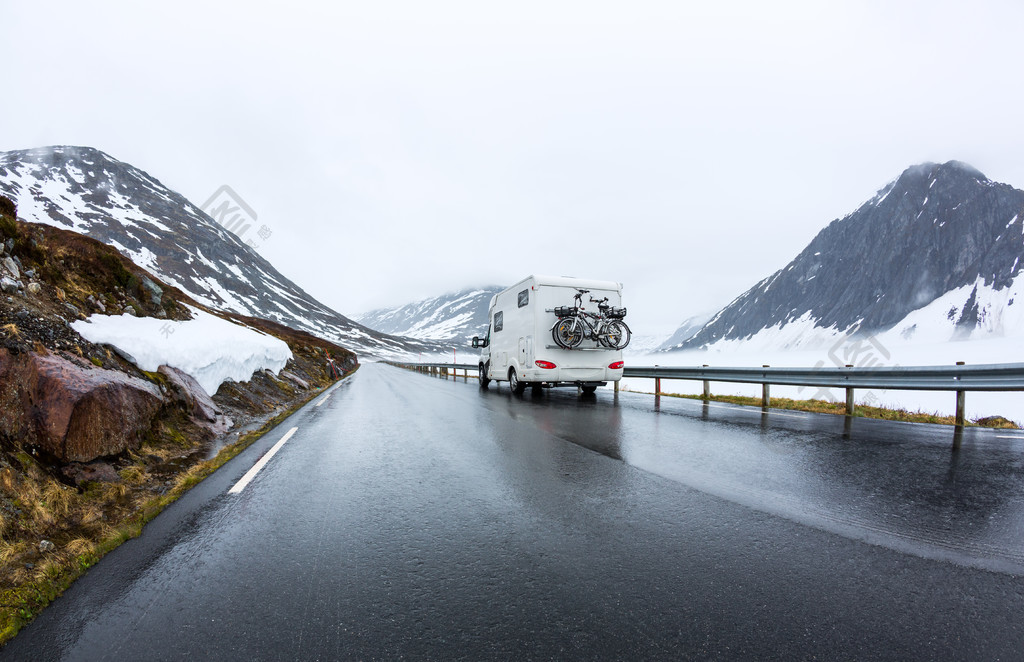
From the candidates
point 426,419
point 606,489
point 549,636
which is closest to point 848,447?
point 606,489

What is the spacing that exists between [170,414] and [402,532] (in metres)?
5.38

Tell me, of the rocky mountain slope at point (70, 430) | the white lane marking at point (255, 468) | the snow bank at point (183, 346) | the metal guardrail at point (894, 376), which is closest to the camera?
the rocky mountain slope at point (70, 430)

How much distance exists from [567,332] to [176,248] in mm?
188957

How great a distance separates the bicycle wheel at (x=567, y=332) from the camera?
1390 centimetres

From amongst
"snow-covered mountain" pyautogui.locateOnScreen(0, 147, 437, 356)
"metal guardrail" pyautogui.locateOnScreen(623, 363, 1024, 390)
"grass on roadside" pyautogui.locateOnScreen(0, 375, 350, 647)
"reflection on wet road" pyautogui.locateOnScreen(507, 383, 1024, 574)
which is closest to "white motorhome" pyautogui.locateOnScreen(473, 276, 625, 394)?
"metal guardrail" pyautogui.locateOnScreen(623, 363, 1024, 390)

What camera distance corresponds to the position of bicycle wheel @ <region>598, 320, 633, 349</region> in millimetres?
14094

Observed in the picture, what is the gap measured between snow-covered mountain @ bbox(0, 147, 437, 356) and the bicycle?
455 ft

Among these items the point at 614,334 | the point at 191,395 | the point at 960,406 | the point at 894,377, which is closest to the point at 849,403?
the point at 894,377

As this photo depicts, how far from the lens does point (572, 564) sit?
3004 mm

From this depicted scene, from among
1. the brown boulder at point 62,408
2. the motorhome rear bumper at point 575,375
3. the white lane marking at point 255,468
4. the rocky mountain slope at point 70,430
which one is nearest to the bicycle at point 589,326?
the motorhome rear bumper at point 575,375

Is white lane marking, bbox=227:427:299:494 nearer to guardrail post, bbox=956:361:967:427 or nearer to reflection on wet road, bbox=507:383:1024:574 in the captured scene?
reflection on wet road, bbox=507:383:1024:574

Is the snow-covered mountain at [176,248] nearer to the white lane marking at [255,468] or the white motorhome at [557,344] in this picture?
the white motorhome at [557,344]

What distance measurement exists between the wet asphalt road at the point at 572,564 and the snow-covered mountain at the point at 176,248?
145704 mm

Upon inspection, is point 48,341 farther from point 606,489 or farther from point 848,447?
point 848,447
